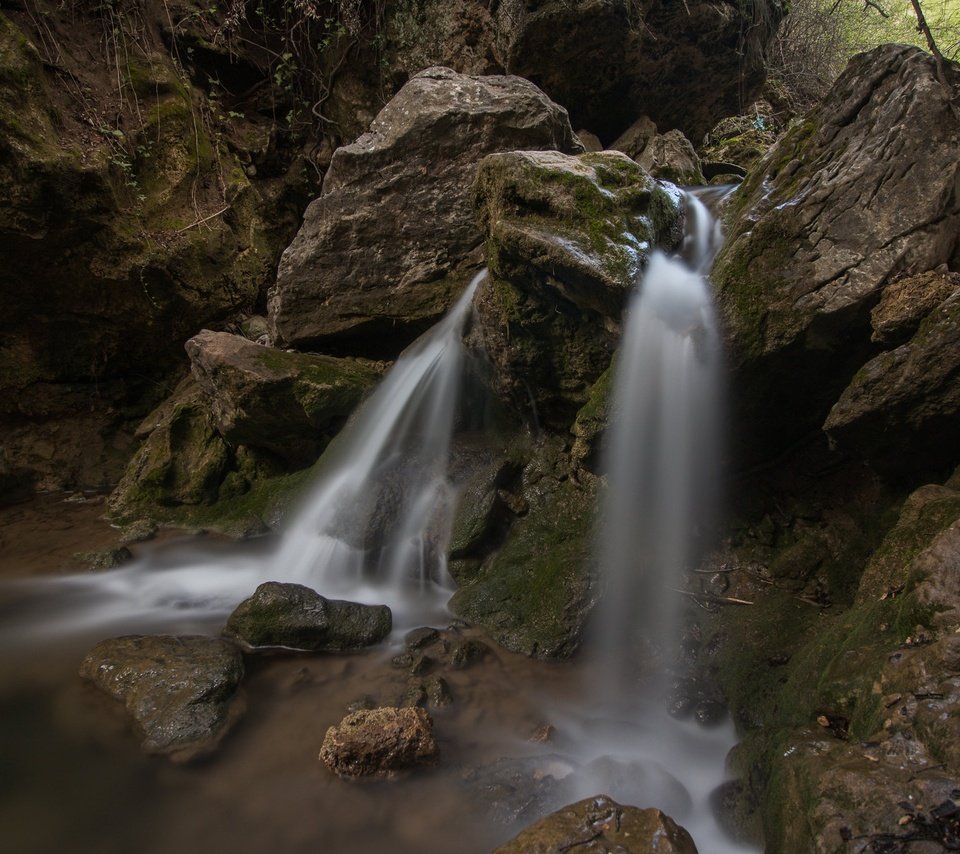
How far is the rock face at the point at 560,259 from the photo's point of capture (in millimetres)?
3801

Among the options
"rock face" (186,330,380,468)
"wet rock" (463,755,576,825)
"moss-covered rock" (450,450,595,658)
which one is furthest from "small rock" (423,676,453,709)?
"rock face" (186,330,380,468)

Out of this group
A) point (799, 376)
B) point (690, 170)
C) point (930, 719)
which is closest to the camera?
point (930, 719)

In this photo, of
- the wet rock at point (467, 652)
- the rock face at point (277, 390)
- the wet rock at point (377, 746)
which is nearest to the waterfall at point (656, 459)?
the wet rock at point (467, 652)

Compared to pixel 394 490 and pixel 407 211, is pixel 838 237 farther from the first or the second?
pixel 407 211

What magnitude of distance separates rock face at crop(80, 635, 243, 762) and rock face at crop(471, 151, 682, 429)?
2951mm

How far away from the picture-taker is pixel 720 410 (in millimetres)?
3641

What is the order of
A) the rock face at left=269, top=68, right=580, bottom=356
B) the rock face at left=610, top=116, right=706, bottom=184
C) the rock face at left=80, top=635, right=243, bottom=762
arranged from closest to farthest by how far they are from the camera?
the rock face at left=80, top=635, right=243, bottom=762, the rock face at left=269, top=68, right=580, bottom=356, the rock face at left=610, top=116, right=706, bottom=184

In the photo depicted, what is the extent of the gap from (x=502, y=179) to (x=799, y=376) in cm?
245

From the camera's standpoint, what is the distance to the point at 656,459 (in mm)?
3822

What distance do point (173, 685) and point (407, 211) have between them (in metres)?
4.83

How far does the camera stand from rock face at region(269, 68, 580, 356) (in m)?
5.86

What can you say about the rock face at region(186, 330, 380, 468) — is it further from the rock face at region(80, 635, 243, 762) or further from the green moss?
the rock face at region(80, 635, 243, 762)

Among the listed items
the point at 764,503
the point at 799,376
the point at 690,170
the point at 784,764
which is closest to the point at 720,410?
the point at 799,376

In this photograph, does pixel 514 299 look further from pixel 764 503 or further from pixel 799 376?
pixel 764 503
